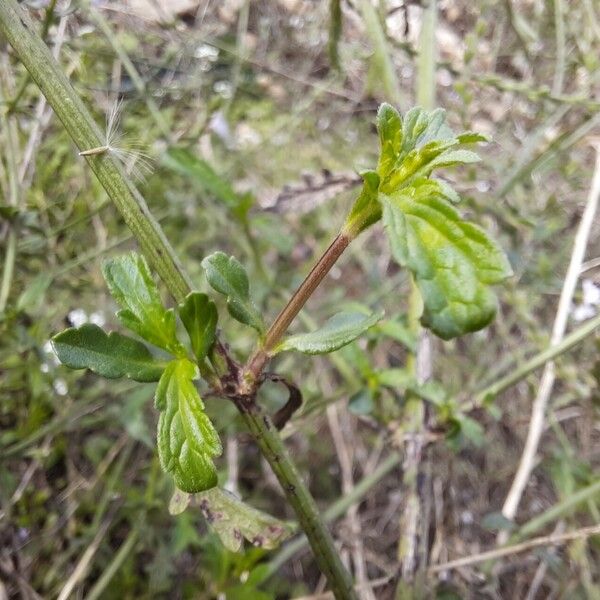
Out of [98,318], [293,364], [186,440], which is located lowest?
[293,364]

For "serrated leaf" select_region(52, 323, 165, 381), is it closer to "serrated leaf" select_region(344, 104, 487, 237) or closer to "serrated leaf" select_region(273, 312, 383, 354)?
"serrated leaf" select_region(273, 312, 383, 354)

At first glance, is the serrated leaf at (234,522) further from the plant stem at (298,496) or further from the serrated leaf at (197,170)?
the serrated leaf at (197,170)

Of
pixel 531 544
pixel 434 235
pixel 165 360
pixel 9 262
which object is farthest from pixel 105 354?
pixel 531 544

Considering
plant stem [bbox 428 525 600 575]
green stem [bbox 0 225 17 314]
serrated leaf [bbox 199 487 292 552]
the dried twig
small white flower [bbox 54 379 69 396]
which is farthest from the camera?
small white flower [bbox 54 379 69 396]

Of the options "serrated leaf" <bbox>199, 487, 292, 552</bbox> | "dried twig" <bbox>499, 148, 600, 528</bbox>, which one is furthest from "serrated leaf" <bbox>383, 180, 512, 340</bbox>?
"dried twig" <bbox>499, 148, 600, 528</bbox>

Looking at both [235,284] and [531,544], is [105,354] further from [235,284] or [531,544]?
[531,544]

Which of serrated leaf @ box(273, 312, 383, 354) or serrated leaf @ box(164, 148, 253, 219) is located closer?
serrated leaf @ box(273, 312, 383, 354)

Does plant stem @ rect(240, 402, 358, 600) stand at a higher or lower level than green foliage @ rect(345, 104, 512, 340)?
lower

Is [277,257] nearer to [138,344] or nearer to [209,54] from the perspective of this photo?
[209,54]
